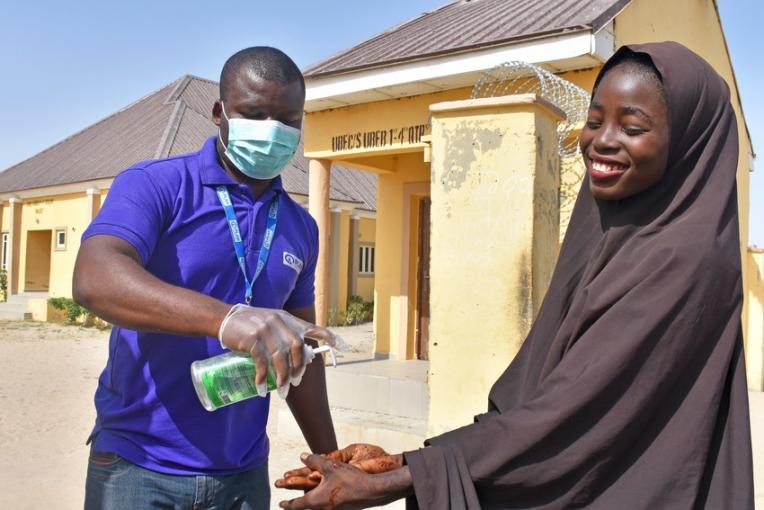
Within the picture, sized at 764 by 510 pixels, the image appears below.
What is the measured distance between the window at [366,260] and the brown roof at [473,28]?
12.1 metres

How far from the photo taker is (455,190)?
16.1 ft

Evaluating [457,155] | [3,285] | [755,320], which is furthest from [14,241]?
[457,155]

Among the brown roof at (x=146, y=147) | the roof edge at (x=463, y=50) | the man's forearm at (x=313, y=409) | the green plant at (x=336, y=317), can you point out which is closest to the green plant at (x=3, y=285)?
the brown roof at (x=146, y=147)

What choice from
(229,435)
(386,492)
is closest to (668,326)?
(386,492)

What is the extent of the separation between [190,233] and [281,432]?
541cm

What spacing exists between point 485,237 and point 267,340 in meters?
3.61

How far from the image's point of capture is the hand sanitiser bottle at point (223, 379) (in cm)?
167

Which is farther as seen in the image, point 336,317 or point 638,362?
point 336,317

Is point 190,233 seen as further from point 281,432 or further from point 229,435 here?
point 281,432

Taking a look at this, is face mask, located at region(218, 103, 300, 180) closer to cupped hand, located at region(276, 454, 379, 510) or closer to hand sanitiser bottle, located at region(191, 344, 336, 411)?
hand sanitiser bottle, located at region(191, 344, 336, 411)

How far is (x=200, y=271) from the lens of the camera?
1859 millimetres

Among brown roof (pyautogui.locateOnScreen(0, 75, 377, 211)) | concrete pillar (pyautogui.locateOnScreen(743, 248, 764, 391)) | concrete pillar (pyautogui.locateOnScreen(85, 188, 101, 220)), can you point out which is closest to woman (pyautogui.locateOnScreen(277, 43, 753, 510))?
concrete pillar (pyautogui.locateOnScreen(743, 248, 764, 391))

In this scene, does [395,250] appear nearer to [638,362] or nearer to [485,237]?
[485,237]

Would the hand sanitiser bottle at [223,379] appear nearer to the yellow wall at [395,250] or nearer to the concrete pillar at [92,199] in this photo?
the yellow wall at [395,250]
